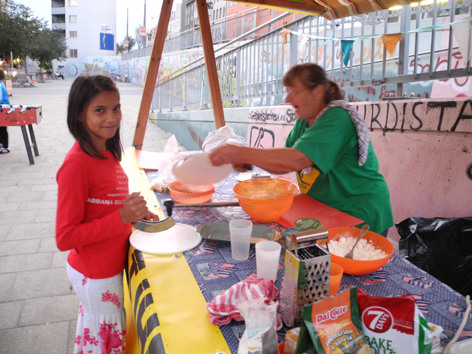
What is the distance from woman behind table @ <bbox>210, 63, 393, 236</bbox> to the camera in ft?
6.32

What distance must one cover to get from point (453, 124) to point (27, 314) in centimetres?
388

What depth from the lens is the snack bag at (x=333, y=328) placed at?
2.62ft

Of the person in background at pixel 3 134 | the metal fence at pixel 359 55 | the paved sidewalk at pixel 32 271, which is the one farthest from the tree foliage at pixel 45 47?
the metal fence at pixel 359 55

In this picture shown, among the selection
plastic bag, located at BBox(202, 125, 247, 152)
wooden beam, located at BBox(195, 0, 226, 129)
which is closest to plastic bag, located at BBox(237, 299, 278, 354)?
plastic bag, located at BBox(202, 125, 247, 152)

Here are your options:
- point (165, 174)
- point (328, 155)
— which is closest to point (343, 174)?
point (328, 155)

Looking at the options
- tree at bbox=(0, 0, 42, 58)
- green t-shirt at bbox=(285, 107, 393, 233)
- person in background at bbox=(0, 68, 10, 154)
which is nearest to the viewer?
green t-shirt at bbox=(285, 107, 393, 233)

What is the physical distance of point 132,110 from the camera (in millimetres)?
15125

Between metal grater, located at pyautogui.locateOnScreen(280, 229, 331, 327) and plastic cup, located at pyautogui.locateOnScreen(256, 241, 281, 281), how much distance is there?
6.3 inches

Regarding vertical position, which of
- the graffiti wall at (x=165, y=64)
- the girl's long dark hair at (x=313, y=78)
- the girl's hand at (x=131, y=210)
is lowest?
the girl's hand at (x=131, y=210)

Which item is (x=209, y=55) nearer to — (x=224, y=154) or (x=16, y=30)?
(x=224, y=154)

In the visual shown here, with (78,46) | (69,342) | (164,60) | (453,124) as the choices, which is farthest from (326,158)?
(78,46)

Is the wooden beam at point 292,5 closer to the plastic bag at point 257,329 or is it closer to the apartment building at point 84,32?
the plastic bag at point 257,329

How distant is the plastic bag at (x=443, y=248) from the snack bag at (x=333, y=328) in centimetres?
187

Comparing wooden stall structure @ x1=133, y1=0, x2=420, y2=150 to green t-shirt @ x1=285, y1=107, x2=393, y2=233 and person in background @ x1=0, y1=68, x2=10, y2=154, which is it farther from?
person in background @ x1=0, y1=68, x2=10, y2=154
